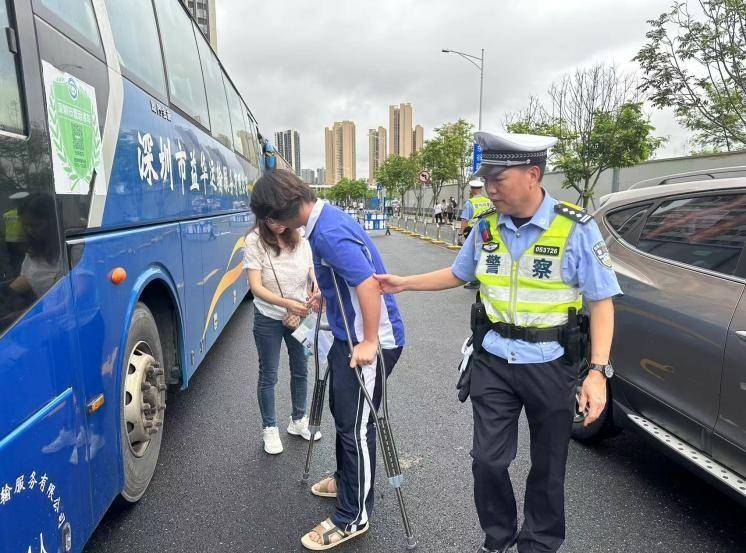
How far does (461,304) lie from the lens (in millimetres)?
8164

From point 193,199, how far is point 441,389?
2.60 meters

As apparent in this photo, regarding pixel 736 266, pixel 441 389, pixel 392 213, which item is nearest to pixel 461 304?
pixel 441 389

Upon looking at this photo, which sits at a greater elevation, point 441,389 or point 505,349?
point 505,349

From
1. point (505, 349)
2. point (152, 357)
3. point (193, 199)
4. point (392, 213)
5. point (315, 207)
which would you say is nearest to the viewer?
point (505, 349)

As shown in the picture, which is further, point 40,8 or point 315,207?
point 315,207

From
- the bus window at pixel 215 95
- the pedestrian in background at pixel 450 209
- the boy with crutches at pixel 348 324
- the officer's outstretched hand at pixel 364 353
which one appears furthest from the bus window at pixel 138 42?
the pedestrian in background at pixel 450 209

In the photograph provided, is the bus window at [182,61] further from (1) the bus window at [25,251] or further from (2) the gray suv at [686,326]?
(2) the gray suv at [686,326]

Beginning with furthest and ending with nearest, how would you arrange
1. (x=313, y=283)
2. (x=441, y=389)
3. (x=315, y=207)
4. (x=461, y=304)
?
(x=461, y=304)
(x=441, y=389)
(x=313, y=283)
(x=315, y=207)

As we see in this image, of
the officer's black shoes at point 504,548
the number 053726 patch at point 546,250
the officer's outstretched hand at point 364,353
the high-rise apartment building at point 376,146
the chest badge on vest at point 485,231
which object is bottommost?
the officer's black shoes at point 504,548

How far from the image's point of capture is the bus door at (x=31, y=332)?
4.97 ft

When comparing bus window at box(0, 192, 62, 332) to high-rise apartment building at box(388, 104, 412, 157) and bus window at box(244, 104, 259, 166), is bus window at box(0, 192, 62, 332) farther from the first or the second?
high-rise apartment building at box(388, 104, 412, 157)

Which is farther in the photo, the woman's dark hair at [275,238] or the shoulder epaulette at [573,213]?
the woman's dark hair at [275,238]

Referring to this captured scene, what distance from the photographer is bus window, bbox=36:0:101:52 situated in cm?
193

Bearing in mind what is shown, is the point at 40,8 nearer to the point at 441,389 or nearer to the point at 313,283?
the point at 313,283
